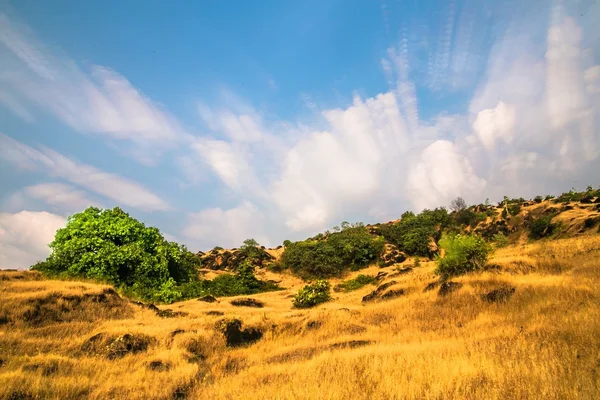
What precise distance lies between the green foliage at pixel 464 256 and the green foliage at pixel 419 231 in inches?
1412

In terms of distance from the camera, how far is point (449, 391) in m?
5.96

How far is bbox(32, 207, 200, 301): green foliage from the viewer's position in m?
25.9

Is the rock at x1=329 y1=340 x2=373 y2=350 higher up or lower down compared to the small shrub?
lower down

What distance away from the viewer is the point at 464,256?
21.0m

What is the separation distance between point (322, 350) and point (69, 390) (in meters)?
7.58

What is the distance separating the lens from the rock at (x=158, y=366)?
10.2m

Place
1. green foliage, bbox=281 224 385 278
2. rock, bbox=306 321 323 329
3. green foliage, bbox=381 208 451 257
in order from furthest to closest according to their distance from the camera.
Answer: green foliage, bbox=381 208 451 257, green foliage, bbox=281 224 385 278, rock, bbox=306 321 323 329

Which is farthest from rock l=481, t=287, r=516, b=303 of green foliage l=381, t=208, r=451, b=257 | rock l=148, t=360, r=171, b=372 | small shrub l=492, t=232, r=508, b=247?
green foliage l=381, t=208, r=451, b=257

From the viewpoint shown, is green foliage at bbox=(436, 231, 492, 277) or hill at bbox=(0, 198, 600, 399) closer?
hill at bbox=(0, 198, 600, 399)

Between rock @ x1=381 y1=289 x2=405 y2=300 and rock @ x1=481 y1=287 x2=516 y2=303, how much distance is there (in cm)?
651

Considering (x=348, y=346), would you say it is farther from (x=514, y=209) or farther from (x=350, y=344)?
(x=514, y=209)

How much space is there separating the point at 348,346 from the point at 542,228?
4436cm

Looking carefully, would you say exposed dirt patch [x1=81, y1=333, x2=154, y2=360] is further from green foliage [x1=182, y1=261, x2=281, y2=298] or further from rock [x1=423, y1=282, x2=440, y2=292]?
green foliage [x1=182, y1=261, x2=281, y2=298]

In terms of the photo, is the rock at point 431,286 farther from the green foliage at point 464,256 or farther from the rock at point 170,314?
the rock at point 170,314
